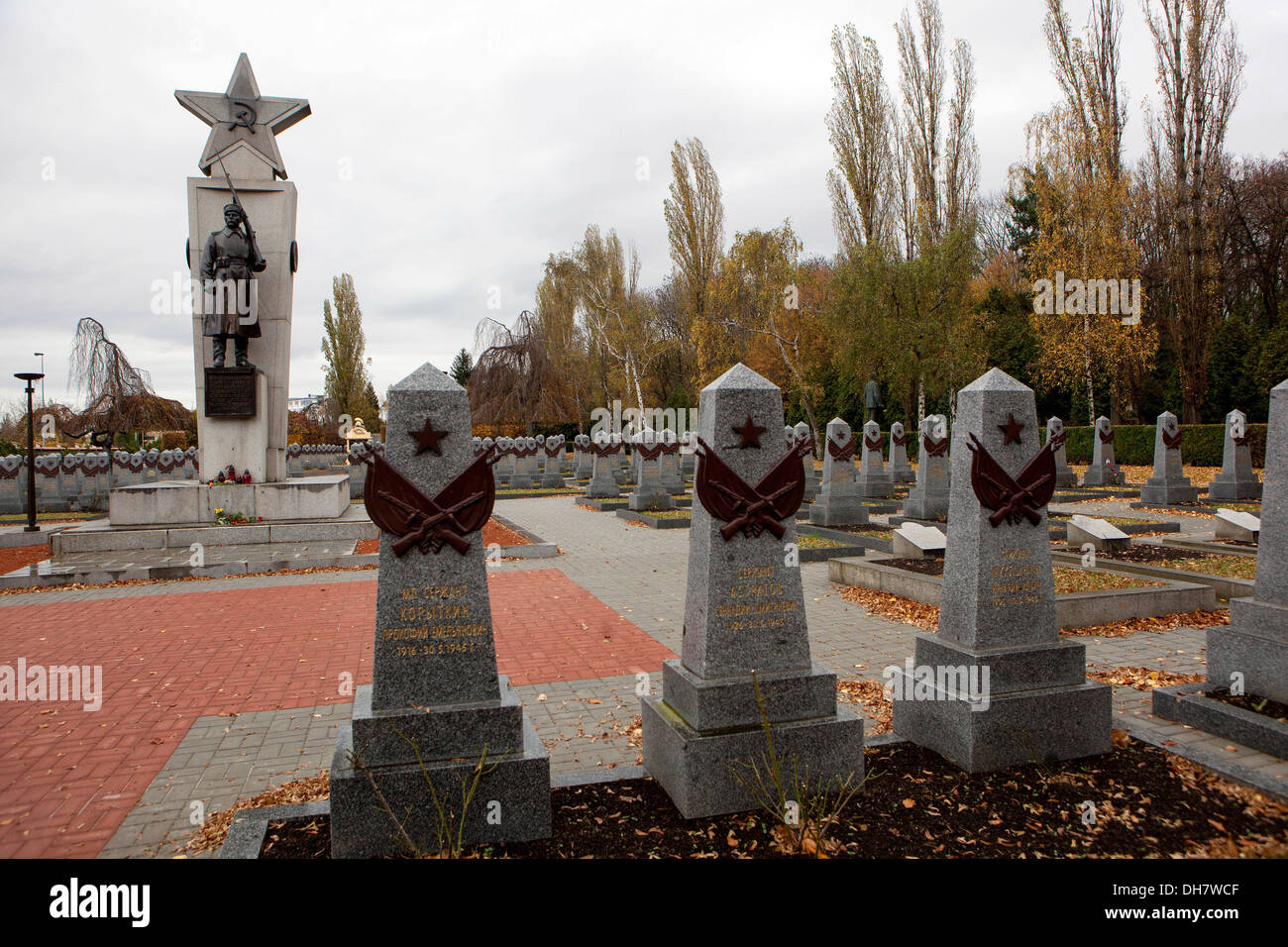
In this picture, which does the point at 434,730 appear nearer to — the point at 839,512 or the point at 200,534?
the point at 200,534

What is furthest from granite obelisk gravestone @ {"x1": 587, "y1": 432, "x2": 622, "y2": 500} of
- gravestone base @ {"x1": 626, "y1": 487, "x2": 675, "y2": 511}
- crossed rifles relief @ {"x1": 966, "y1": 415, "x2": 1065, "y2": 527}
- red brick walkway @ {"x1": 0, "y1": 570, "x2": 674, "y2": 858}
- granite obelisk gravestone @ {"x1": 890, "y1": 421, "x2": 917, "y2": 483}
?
crossed rifles relief @ {"x1": 966, "y1": 415, "x2": 1065, "y2": 527}

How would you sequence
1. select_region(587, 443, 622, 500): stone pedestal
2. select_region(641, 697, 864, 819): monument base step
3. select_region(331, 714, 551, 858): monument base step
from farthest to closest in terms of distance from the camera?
select_region(587, 443, 622, 500): stone pedestal → select_region(641, 697, 864, 819): monument base step → select_region(331, 714, 551, 858): monument base step

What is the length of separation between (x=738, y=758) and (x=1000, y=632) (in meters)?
1.84

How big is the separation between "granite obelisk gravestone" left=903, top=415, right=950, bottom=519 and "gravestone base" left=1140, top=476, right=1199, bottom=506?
19.1 feet

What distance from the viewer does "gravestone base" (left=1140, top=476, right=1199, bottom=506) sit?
664 inches

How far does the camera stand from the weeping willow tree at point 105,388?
2669 centimetres

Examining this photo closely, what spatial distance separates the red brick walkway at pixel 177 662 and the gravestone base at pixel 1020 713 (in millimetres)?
2841

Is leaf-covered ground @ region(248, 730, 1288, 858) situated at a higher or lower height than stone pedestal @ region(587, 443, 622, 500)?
lower

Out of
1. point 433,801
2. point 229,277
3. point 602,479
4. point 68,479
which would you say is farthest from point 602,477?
point 433,801

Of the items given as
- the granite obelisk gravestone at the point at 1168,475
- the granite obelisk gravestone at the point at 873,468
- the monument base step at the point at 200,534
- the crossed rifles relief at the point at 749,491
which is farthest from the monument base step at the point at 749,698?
the granite obelisk gravestone at the point at 1168,475

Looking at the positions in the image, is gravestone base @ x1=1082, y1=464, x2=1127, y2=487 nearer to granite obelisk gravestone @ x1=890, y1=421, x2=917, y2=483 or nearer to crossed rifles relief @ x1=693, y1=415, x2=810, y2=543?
granite obelisk gravestone @ x1=890, y1=421, x2=917, y2=483

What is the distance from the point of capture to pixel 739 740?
3.66 metres

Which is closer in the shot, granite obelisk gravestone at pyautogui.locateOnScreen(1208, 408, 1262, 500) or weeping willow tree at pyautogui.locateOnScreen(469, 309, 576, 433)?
granite obelisk gravestone at pyautogui.locateOnScreen(1208, 408, 1262, 500)

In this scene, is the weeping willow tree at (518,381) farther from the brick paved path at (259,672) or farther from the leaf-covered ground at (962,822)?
the leaf-covered ground at (962,822)
